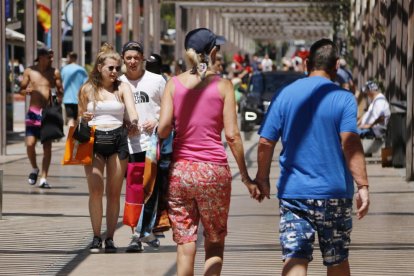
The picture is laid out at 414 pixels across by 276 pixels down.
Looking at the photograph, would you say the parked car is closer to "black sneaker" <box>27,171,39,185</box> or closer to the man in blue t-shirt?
"black sneaker" <box>27,171,39,185</box>

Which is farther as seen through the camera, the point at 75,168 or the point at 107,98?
the point at 75,168

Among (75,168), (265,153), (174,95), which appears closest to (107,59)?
(174,95)

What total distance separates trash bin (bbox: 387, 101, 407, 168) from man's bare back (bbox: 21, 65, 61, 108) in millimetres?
5506

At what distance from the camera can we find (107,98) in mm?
11078

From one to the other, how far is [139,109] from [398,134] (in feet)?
30.1

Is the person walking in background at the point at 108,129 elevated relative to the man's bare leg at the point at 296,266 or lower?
elevated

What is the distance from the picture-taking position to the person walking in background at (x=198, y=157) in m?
7.93

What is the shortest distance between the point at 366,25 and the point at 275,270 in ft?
79.5

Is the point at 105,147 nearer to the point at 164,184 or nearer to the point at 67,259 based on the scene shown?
the point at 67,259

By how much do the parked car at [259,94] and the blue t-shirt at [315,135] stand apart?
23290 millimetres

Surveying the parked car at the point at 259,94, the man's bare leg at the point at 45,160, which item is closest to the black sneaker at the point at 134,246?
the man's bare leg at the point at 45,160

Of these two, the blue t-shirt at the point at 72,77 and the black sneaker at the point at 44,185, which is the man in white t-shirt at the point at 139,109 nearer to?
the black sneaker at the point at 44,185

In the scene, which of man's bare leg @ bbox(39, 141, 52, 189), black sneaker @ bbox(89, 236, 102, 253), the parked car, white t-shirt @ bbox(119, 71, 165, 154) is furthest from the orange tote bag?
the parked car

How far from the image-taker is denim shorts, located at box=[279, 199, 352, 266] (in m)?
7.02
